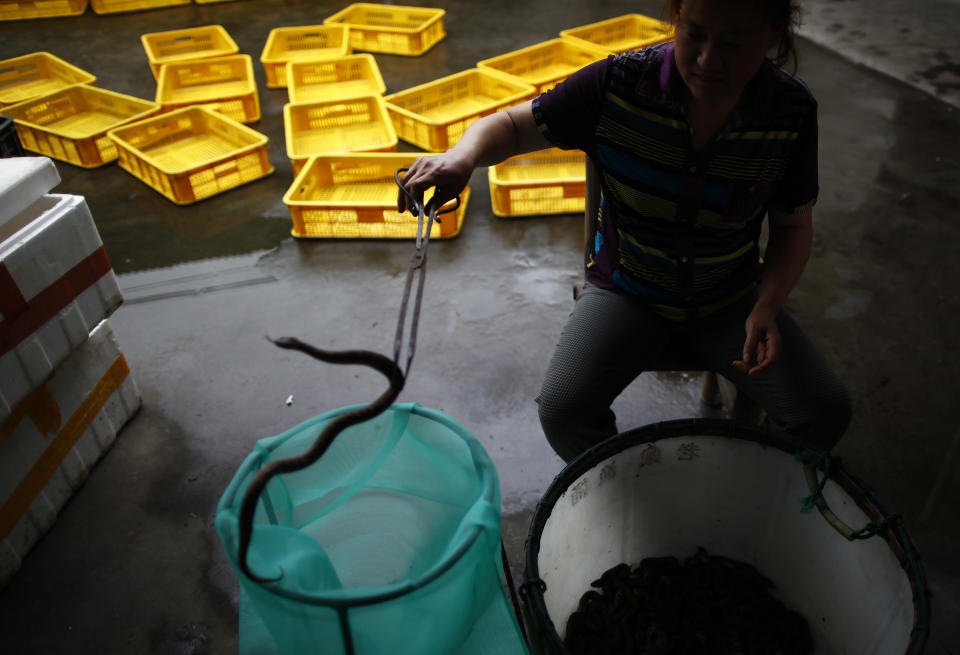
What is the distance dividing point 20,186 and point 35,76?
4607mm

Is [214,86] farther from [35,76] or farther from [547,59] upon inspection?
[547,59]

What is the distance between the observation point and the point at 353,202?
3.21m

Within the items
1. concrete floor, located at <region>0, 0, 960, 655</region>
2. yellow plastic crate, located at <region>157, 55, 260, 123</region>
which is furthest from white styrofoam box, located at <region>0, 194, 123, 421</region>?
yellow plastic crate, located at <region>157, 55, 260, 123</region>

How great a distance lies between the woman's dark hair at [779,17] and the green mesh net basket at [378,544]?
911 mm

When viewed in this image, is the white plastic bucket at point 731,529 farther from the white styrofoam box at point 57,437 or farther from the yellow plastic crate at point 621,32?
the yellow plastic crate at point 621,32

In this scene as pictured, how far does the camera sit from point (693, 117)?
1.43 m

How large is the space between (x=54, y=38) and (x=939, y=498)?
767 cm

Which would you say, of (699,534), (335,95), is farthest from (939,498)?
(335,95)

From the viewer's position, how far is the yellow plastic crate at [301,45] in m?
5.14

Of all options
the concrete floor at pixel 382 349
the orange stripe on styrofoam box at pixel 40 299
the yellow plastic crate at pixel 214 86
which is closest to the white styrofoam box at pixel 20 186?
the orange stripe on styrofoam box at pixel 40 299

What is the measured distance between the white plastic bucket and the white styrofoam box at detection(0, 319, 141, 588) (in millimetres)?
1547

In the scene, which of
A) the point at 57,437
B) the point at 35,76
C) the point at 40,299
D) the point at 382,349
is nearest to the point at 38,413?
the point at 57,437

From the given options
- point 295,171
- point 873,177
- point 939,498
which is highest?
point 295,171

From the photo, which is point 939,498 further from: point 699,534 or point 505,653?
point 505,653
